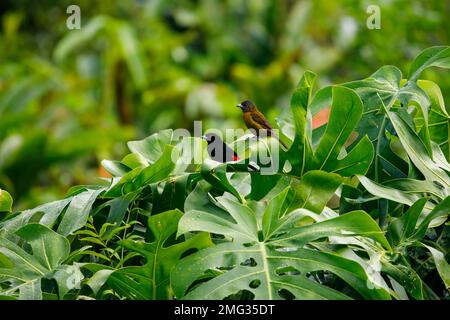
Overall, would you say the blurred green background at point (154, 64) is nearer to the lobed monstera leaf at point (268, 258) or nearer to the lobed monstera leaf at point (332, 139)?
the lobed monstera leaf at point (332, 139)

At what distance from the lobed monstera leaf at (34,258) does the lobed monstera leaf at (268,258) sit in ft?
0.69

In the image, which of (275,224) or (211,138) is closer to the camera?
(275,224)

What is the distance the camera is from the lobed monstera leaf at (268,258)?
121cm

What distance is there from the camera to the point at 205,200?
1.37 m

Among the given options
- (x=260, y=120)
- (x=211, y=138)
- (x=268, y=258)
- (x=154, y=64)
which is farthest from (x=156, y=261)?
(x=154, y=64)

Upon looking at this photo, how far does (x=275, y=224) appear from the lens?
129 cm

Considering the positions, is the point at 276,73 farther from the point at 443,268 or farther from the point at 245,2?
the point at 443,268

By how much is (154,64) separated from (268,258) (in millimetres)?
6854

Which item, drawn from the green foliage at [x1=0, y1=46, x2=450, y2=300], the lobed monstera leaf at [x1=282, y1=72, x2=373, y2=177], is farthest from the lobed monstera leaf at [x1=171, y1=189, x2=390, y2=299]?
the lobed monstera leaf at [x1=282, y1=72, x2=373, y2=177]

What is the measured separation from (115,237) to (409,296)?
1.71ft

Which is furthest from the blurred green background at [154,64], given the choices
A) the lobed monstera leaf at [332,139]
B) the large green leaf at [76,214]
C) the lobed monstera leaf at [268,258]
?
the lobed monstera leaf at [268,258]

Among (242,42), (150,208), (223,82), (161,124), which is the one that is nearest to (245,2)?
(242,42)

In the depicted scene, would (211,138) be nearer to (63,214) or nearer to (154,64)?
(63,214)
